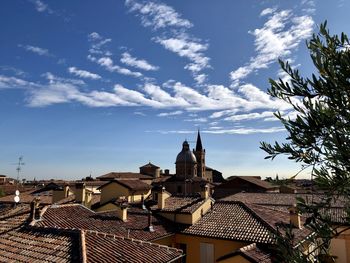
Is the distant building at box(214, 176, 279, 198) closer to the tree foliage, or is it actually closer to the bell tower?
the bell tower

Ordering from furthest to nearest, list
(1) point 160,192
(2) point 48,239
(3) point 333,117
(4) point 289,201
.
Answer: (4) point 289,201 < (1) point 160,192 < (2) point 48,239 < (3) point 333,117

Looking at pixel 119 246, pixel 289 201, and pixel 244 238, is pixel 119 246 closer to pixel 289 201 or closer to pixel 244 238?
pixel 244 238

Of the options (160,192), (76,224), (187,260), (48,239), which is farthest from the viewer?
(160,192)

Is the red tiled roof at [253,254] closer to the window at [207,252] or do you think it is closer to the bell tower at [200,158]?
the window at [207,252]

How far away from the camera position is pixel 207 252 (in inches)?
763

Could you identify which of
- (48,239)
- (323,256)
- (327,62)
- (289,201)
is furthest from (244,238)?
(289,201)

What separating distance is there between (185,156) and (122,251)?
57.1 m

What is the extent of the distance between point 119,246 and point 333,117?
454 inches

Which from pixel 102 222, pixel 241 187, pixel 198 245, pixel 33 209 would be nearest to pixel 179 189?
Answer: pixel 241 187

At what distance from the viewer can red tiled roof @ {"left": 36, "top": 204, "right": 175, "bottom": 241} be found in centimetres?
1633

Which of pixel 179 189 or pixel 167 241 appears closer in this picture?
pixel 167 241

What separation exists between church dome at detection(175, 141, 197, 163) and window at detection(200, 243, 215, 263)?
48.7 meters

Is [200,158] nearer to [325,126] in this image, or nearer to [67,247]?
[67,247]

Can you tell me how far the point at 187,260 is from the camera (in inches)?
799
